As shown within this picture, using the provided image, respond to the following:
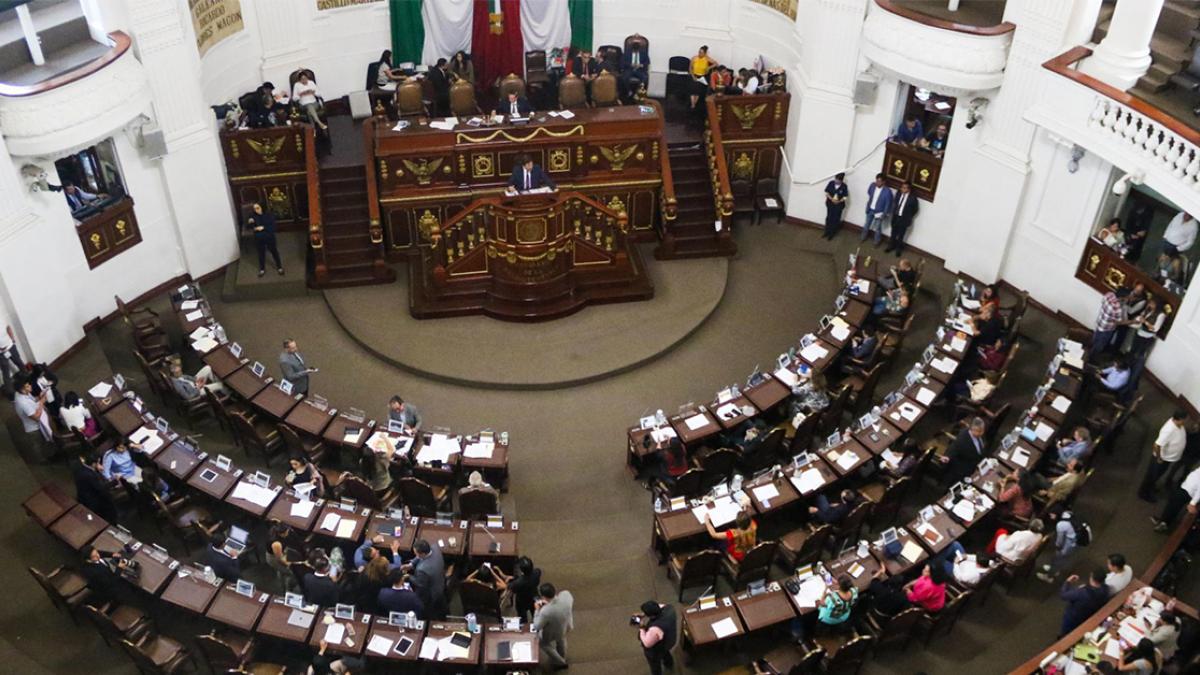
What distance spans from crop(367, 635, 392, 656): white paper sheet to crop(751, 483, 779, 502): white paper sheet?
15.1 feet

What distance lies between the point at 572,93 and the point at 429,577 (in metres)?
9.71

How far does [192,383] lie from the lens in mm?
14578

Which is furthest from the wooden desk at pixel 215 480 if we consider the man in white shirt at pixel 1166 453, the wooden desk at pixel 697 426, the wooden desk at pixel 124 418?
the man in white shirt at pixel 1166 453

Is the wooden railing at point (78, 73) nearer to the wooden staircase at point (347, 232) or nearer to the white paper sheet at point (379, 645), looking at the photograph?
the wooden staircase at point (347, 232)

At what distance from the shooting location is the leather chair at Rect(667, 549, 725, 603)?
39.9 feet

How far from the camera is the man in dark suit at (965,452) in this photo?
13.2 m

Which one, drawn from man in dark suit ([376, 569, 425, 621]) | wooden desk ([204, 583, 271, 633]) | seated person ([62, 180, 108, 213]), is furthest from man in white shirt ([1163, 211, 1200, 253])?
seated person ([62, 180, 108, 213])

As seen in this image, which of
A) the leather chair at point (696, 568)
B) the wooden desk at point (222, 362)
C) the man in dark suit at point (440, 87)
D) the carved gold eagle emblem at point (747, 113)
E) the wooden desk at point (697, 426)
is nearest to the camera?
the leather chair at point (696, 568)

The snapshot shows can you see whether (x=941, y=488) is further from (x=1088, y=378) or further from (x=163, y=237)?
(x=163, y=237)

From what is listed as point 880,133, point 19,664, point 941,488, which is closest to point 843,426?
point 941,488

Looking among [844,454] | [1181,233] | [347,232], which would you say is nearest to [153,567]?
[347,232]

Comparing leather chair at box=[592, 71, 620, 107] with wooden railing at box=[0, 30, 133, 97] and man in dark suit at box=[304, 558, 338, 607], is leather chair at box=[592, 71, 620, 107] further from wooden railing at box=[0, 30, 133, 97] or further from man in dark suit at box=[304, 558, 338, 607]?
man in dark suit at box=[304, 558, 338, 607]

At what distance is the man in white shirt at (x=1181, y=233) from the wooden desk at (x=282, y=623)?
11.7 metres

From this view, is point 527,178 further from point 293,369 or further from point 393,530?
point 393,530
